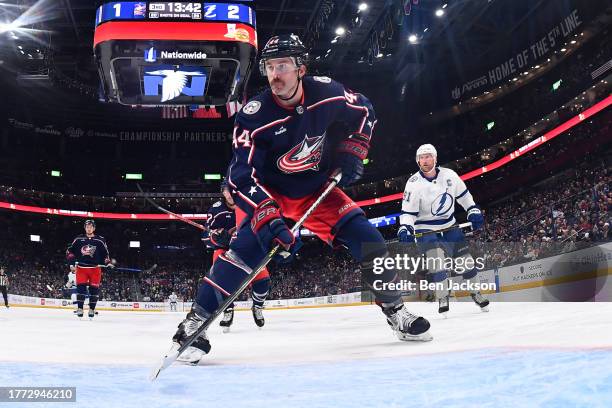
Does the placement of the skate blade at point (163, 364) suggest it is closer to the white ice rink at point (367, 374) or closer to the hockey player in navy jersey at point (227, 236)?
the white ice rink at point (367, 374)

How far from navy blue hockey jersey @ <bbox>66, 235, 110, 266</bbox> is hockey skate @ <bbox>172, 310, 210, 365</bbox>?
23.5 feet

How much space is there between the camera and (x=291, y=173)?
313 centimetres

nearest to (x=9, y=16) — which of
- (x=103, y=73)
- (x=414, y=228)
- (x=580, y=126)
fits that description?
(x=103, y=73)

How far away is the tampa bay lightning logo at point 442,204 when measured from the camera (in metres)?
5.84

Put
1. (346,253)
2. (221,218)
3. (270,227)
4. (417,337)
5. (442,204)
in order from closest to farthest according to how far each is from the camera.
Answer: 1. (270,227)
2. (417,337)
3. (442,204)
4. (221,218)
5. (346,253)

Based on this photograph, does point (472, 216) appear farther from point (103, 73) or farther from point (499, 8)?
point (499, 8)

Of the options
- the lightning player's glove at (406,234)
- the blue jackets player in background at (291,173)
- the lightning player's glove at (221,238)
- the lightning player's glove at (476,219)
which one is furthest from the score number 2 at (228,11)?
the blue jackets player in background at (291,173)

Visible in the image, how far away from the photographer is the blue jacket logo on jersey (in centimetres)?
304

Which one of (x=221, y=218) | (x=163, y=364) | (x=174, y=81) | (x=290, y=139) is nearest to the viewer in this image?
(x=163, y=364)

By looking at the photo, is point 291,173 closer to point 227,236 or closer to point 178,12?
point 227,236

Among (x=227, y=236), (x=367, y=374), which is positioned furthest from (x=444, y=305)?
(x=367, y=374)

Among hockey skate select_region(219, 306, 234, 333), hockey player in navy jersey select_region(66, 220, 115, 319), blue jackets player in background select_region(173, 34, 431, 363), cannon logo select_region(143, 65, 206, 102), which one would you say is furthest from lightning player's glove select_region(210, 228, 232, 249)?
cannon logo select_region(143, 65, 206, 102)

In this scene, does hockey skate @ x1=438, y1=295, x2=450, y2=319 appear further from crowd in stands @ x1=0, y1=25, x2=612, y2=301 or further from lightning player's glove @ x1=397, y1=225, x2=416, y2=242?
crowd in stands @ x1=0, y1=25, x2=612, y2=301

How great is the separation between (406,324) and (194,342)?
1.22 meters
